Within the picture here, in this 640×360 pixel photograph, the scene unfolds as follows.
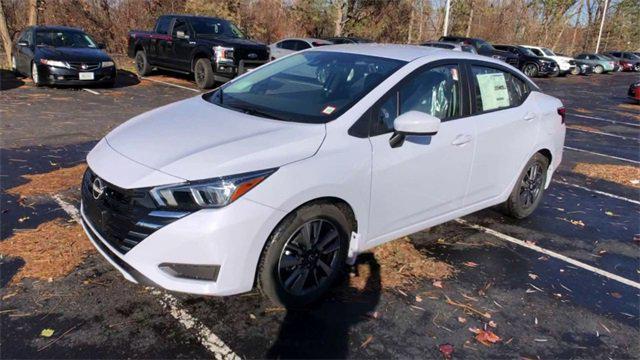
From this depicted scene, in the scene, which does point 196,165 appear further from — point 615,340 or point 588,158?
point 588,158

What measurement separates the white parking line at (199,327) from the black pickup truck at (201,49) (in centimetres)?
1005

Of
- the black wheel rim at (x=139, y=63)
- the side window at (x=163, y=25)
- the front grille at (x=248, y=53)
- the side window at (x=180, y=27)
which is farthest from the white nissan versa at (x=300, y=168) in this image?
the black wheel rim at (x=139, y=63)

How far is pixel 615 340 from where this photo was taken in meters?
3.37

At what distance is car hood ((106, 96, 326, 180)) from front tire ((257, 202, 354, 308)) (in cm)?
39

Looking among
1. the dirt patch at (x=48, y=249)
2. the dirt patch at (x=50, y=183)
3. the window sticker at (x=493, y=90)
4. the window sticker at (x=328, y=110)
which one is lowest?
the dirt patch at (x=48, y=249)

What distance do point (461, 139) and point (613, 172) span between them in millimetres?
5301

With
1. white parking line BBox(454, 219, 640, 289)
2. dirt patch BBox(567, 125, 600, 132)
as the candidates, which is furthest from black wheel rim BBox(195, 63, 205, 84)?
white parking line BBox(454, 219, 640, 289)

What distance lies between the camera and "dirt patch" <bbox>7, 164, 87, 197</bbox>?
16.7ft

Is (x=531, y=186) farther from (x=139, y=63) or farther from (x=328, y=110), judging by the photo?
(x=139, y=63)

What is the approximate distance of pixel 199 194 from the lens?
2797 mm

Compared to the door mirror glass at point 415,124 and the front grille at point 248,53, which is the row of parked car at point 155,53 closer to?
the front grille at point 248,53

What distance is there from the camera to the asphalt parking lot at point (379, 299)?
299 centimetres

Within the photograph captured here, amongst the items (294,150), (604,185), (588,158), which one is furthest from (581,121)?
(294,150)

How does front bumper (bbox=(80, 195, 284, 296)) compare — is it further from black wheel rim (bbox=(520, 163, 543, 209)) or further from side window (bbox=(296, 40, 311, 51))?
side window (bbox=(296, 40, 311, 51))
